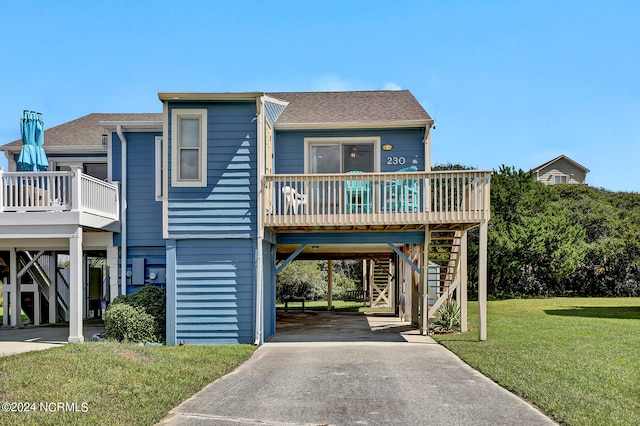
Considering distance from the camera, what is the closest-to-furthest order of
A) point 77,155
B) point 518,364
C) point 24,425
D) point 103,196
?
point 24,425
point 518,364
point 103,196
point 77,155

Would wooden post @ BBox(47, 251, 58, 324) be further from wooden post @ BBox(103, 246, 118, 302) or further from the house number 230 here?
the house number 230

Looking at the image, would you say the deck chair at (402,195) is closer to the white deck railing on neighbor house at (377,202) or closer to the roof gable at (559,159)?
the white deck railing on neighbor house at (377,202)

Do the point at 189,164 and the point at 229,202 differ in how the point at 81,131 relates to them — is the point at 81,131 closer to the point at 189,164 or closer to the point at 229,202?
the point at 189,164

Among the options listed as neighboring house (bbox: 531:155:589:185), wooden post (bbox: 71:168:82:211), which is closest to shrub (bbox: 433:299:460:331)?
wooden post (bbox: 71:168:82:211)

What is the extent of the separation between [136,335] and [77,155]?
6.00 m

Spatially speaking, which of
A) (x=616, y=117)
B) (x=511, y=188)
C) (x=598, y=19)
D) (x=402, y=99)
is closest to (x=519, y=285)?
(x=511, y=188)

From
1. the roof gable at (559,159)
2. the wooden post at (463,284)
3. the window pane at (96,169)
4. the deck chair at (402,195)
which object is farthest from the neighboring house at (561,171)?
the window pane at (96,169)

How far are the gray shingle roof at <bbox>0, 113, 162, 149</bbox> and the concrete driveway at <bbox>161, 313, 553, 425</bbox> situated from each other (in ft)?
26.4

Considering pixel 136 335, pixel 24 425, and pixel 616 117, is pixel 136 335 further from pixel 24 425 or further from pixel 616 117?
pixel 616 117

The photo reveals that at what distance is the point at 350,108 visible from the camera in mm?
17531

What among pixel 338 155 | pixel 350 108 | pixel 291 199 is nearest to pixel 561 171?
pixel 350 108

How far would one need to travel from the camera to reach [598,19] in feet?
44.1

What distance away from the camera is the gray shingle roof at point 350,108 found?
16453 mm

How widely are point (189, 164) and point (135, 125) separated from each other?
240 cm
